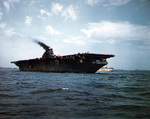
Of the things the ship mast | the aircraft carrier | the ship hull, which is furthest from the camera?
the ship mast

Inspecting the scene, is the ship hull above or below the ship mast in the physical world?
below

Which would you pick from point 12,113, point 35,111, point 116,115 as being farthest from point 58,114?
point 116,115

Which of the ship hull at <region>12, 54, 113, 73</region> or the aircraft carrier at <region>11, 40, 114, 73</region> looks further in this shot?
the ship hull at <region>12, 54, 113, 73</region>

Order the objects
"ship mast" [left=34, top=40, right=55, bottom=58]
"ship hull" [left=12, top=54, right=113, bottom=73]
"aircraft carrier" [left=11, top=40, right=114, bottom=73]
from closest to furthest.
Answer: "aircraft carrier" [left=11, top=40, right=114, bottom=73] → "ship hull" [left=12, top=54, right=113, bottom=73] → "ship mast" [left=34, top=40, right=55, bottom=58]

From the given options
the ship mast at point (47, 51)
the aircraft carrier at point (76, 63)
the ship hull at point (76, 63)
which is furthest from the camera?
the ship mast at point (47, 51)

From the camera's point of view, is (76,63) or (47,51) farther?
(47,51)

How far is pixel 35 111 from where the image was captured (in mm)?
4152

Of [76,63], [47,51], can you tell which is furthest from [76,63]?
[47,51]

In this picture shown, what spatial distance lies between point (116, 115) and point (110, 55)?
87.7 ft

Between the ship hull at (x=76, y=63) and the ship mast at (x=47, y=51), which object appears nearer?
the ship hull at (x=76, y=63)

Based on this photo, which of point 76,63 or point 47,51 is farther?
point 47,51

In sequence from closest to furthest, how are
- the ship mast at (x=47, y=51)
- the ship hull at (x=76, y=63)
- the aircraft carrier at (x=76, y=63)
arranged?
the aircraft carrier at (x=76, y=63) → the ship hull at (x=76, y=63) → the ship mast at (x=47, y=51)

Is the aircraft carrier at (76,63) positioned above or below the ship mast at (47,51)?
below

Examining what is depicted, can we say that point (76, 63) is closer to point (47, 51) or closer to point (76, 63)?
point (76, 63)
